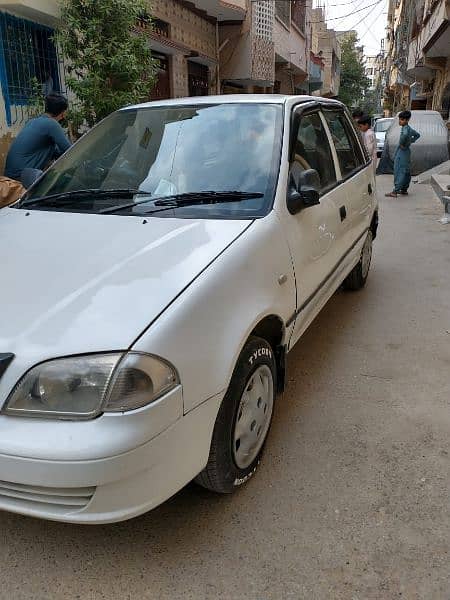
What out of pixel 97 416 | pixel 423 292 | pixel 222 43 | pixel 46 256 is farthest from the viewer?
pixel 222 43

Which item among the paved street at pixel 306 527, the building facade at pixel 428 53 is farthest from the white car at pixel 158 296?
the building facade at pixel 428 53

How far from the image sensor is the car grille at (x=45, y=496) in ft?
5.80

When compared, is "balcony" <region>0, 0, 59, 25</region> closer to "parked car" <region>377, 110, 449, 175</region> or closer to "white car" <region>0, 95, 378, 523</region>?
"white car" <region>0, 95, 378, 523</region>

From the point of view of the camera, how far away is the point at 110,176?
312cm

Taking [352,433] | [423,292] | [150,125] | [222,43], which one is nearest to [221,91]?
[222,43]

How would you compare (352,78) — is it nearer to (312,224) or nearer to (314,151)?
(314,151)

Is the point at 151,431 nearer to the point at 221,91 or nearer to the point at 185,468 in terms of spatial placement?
the point at 185,468

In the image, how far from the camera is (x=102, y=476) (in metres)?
1.70

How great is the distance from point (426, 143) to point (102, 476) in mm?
14504

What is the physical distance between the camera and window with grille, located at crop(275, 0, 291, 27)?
18969 mm

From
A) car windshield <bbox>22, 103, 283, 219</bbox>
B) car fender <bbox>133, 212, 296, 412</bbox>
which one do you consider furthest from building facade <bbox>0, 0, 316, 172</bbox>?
car fender <bbox>133, 212, 296, 412</bbox>

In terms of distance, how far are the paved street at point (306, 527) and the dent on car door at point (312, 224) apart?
61 centimetres

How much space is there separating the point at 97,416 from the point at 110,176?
1780 mm

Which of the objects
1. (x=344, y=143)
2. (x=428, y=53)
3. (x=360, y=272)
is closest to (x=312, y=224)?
(x=344, y=143)
